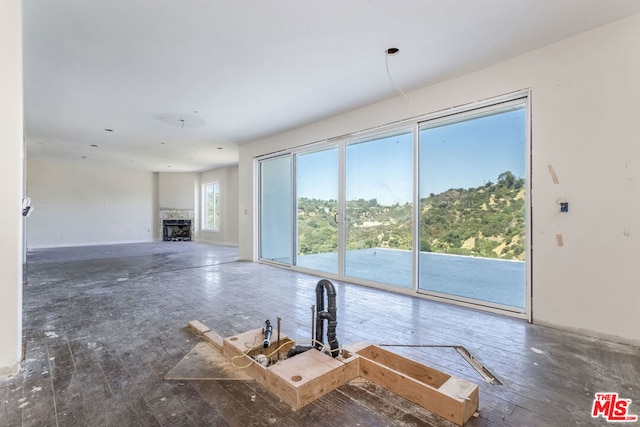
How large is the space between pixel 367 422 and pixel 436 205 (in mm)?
2932

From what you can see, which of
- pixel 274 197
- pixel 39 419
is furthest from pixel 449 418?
pixel 274 197

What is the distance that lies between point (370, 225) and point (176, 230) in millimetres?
9790

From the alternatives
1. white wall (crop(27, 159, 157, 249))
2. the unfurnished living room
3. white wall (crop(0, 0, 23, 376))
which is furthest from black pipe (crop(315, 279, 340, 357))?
white wall (crop(27, 159, 157, 249))

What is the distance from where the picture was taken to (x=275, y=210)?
653cm

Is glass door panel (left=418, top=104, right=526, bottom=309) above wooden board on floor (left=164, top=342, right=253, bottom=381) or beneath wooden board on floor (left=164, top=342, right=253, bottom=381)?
above

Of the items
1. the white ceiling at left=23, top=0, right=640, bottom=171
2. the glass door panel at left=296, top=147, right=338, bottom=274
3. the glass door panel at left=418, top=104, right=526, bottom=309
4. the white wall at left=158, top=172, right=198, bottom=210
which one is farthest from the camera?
the white wall at left=158, top=172, right=198, bottom=210

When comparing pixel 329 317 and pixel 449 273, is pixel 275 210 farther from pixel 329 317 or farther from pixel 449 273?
pixel 329 317

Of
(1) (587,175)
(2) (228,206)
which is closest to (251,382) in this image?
(1) (587,175)

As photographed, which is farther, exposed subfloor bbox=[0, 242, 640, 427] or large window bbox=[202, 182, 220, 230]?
large window bbox=[202, 182, 220, 230]

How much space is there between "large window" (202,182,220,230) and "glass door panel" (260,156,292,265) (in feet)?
16.4

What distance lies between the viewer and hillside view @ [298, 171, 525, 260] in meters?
3.33

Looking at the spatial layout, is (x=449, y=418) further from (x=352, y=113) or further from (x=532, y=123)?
(x=352, y=113)

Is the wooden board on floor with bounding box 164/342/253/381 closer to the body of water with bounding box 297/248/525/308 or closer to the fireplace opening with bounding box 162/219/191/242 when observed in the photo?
the body of water with bounding box 297/248/525/308

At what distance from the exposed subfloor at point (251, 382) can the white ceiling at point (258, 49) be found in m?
2.64
